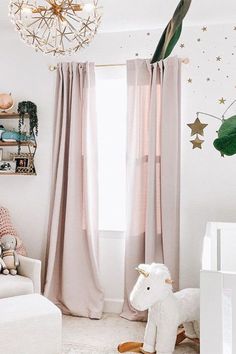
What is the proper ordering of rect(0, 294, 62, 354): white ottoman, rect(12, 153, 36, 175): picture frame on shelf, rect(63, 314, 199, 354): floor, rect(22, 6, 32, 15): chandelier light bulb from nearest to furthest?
1. rect(22, 6, 32, 15): chandelier light bulb
2. rect(0, 294, 62, 354): white ottoman
3. rect(63, 314, 199, 354): floor
4. rect(12, 153, 36, 175): picture frame on shelf

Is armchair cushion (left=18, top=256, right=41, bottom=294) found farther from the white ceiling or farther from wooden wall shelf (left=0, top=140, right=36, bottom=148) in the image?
the white ceiling

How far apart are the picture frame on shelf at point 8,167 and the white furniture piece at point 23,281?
846 mm

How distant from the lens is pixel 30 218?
342 centimetres

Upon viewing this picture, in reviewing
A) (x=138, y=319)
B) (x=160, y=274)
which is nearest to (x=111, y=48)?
(x=160, y=274)

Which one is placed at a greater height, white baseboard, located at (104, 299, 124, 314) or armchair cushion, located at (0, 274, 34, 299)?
armchair cushion, located at (0, 274, 34, 299)

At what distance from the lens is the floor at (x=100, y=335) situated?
2486mm

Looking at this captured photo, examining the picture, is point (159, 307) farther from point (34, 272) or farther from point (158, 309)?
point (34, 272)

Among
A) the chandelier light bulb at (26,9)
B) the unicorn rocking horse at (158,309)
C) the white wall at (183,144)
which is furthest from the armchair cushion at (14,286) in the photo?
the chandelier light bulb at (26,9)

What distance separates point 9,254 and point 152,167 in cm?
138

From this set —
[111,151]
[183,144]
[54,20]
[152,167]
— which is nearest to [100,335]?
[152,167]

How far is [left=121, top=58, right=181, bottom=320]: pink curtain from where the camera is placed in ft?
10.0

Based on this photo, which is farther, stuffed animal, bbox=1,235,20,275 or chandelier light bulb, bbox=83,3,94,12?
stuffed animal, bbox=1,235,20,275

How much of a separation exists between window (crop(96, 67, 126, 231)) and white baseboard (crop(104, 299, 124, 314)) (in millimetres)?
651

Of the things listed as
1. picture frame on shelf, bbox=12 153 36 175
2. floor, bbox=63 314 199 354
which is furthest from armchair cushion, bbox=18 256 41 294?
picture frame on shelf, bbox=12 153 36 175
